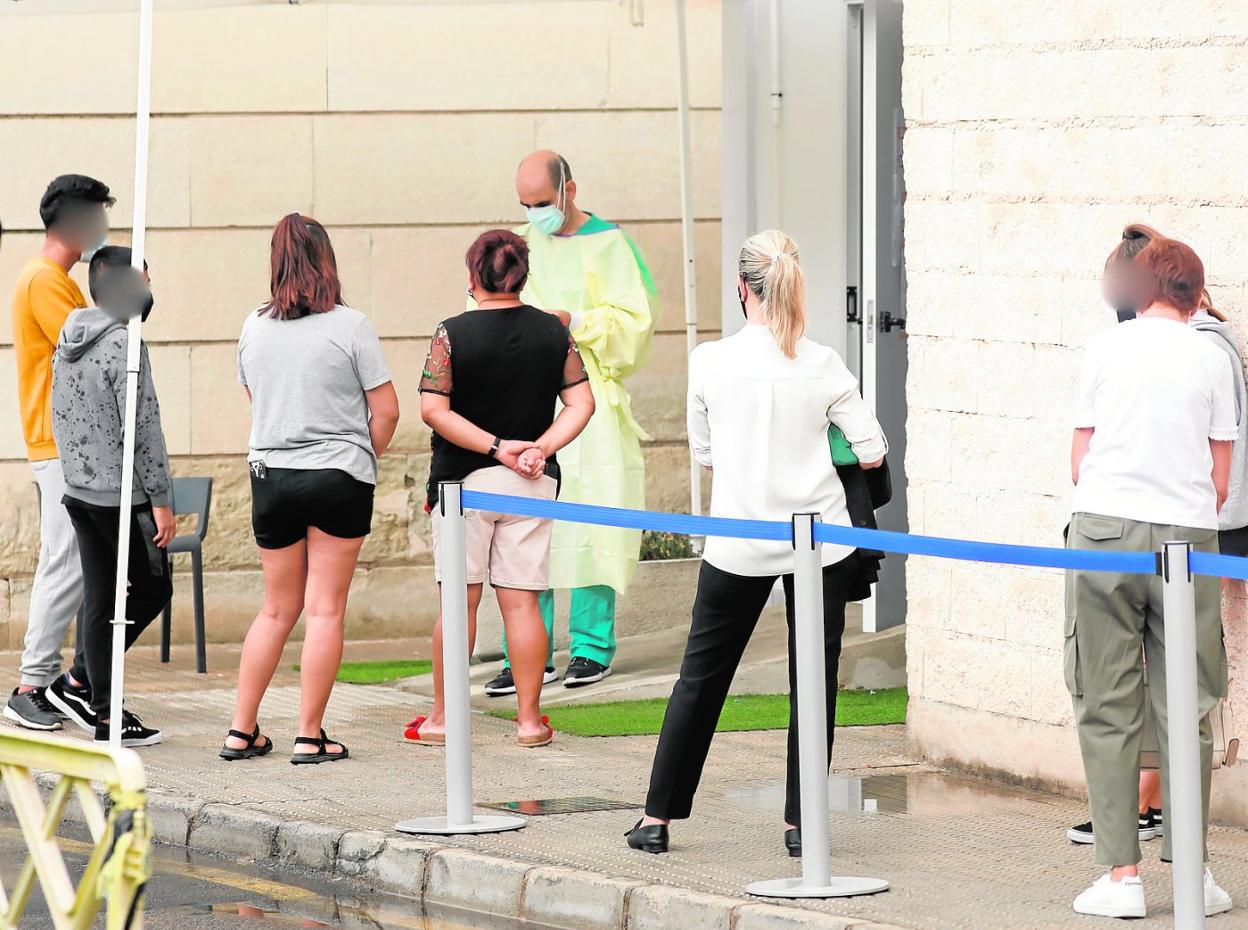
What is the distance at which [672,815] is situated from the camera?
253 inches

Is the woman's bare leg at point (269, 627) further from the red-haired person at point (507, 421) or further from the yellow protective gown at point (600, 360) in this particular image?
the yellow protective gown at point (600, 360)

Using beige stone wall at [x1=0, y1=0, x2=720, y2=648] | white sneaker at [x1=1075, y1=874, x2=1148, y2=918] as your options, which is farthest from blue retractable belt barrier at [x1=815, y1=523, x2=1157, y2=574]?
beige stone wall at [x1=0, y1=0, x2=720, y2=648]

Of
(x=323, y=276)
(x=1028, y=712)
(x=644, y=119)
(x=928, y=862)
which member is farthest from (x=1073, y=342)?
(x=644, y=119)

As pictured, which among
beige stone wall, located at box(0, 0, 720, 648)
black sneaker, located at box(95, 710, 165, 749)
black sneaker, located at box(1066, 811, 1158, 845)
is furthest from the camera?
beige stone wall, located at box(0, 0, 720, 648)

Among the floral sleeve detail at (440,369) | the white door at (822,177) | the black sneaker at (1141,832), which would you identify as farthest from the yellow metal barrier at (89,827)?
the white door at (822,177)

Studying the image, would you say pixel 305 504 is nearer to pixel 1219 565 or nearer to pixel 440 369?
pixel 440 369

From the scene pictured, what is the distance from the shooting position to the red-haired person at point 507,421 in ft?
26.4

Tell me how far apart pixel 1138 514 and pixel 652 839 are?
67.8 inches

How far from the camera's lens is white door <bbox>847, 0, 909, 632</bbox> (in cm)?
954

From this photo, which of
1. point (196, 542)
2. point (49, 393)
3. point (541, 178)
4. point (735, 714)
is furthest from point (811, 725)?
point (196, 542)

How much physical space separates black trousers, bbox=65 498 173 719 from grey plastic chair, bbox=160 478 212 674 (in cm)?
176

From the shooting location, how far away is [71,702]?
870cm

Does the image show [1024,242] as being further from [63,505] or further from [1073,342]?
[63,505]

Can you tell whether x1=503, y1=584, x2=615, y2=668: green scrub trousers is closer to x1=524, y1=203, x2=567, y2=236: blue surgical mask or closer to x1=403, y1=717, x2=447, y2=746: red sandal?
x1=403, y1=717, x2=447, y2=746: red sandal
